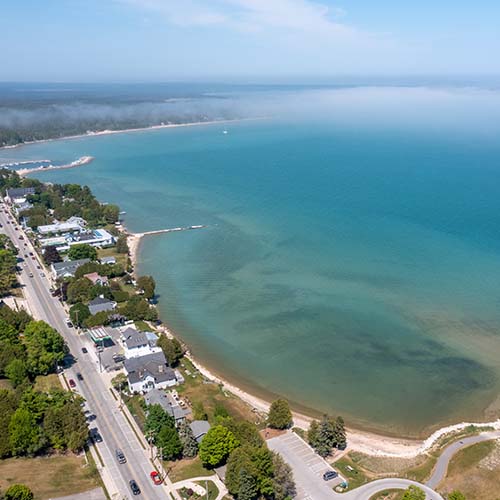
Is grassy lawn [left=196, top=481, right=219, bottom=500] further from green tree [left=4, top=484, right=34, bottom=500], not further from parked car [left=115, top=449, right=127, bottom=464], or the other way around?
green tree [left=4, top=484, right=34, bottom=500]

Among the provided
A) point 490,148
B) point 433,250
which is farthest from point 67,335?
point 490,148

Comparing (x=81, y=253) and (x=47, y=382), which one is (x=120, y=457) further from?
(x=81, y=253)

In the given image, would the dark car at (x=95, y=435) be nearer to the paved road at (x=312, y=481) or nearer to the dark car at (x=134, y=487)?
the dark car at (x=134, y=487)

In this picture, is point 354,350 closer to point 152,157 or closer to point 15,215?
point 15,215

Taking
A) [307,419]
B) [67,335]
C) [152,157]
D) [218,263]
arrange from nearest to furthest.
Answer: [307,419] → [67,335] → [218,263] → [152,157]

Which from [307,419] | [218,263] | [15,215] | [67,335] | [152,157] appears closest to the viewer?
[307,419]

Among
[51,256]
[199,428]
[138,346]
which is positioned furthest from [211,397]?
[51,256]

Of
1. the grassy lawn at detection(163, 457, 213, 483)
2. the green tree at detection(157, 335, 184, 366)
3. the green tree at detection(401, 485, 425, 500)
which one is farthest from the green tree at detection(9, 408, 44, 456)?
the green tree at detection(401, 485, 425, 500)
